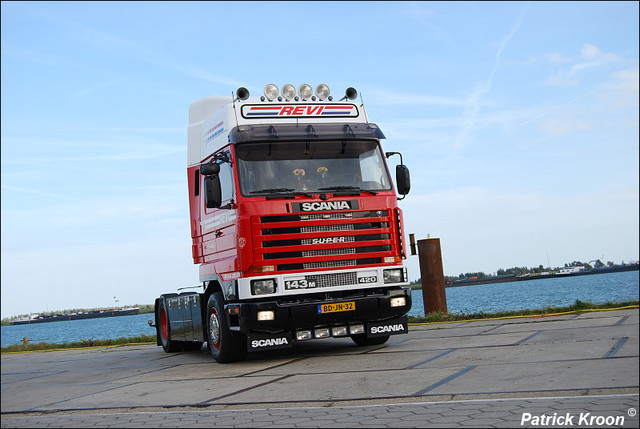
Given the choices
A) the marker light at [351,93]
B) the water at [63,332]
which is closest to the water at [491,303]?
the water at [63,332]

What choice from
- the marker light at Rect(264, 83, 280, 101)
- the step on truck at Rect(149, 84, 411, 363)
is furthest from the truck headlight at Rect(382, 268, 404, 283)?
the marker light at Rect(264, 83, 280, 101)

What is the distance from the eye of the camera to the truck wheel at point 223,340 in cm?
1062

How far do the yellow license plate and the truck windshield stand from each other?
67.6 inches

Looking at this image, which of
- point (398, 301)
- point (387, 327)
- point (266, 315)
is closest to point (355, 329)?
point (387, 327)

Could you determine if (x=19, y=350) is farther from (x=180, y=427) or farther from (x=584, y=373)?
(x=584, y=373)

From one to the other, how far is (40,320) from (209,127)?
7.18m

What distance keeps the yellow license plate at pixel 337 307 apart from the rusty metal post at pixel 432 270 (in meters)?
4.98

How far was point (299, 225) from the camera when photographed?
32.6 ft

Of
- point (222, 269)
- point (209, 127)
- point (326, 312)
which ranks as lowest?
point (326, 312)

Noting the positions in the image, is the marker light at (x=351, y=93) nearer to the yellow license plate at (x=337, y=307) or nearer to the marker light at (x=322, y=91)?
the marker light at (x=322, y=91)

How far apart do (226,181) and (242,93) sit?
1619 mm

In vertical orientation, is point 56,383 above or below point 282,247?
below

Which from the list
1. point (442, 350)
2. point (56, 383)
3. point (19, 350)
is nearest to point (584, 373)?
point (442, 350)

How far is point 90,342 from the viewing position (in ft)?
62.1
